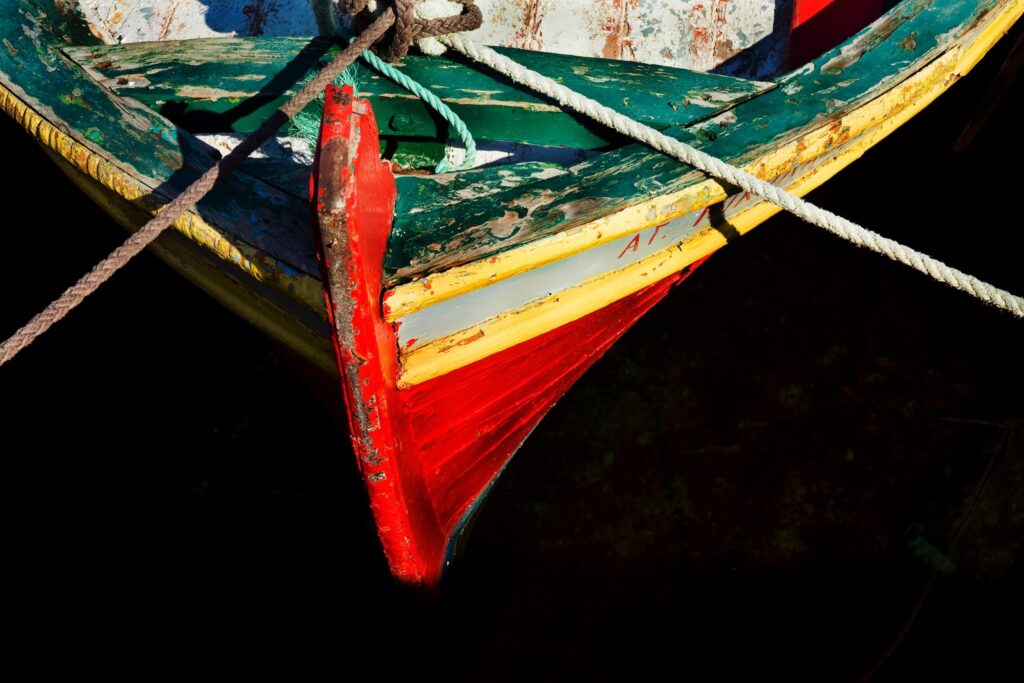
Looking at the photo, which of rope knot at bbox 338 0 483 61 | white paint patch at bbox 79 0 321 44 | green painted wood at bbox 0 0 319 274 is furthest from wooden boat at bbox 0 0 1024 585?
white paint patch at bbox 79 0 321 44

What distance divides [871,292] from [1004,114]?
113 centimetres

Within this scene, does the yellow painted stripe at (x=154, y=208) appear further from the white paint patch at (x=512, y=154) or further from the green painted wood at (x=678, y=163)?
the white paint patch at (x=512, y=154)

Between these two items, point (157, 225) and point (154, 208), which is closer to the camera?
point (157, 225)

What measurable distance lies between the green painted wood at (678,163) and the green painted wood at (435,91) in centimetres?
8

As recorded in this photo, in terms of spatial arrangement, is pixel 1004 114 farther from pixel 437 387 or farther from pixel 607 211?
pixel 437 387

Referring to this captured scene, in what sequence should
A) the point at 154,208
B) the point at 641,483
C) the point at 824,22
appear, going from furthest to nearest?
the point at 641,483 < the point at 824,22 < the point at 154,208

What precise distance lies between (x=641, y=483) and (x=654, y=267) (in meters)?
1.33

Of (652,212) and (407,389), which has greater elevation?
(652,212)

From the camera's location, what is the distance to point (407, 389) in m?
1.38

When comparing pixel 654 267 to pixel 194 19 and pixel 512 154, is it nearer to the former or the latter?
pixel 512 154

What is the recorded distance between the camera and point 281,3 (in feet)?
6.91

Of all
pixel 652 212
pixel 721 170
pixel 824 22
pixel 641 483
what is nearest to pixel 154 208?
pixel 652 212

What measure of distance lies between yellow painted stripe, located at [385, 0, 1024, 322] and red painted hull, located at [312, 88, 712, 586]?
0.33ft

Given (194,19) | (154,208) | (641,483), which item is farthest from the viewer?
(641,483)
